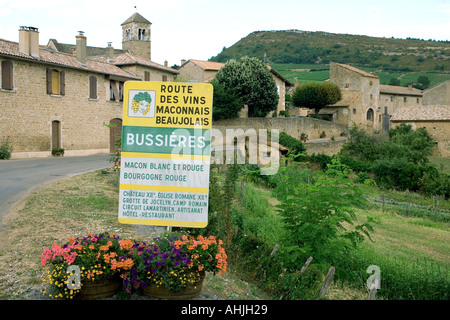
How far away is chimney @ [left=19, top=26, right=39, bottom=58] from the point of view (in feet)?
76.8

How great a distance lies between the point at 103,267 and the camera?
443cm

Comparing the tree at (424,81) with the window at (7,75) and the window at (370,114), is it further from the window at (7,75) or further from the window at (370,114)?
the window at (7,75)

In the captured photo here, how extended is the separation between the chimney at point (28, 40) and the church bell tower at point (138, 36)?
2107 centimetres

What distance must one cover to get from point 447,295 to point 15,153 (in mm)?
22544

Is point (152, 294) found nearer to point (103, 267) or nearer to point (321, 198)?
point (103, 267)

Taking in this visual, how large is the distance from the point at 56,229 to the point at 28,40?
64.9 ft

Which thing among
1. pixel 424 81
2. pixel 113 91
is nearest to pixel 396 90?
pixel 424 81

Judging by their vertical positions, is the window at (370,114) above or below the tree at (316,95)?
below

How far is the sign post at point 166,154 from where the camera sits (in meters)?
5.01

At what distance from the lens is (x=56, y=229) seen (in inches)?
302

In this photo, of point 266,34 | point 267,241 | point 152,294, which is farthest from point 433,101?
point 266,34

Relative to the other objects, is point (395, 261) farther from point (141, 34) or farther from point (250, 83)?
point (141, 34)

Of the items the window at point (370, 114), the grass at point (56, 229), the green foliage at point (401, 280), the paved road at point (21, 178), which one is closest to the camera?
the grass at point (56, 229)

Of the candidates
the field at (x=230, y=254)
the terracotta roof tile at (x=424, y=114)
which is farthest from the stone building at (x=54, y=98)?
the terracotta roof tile at (x=424, y=114)
